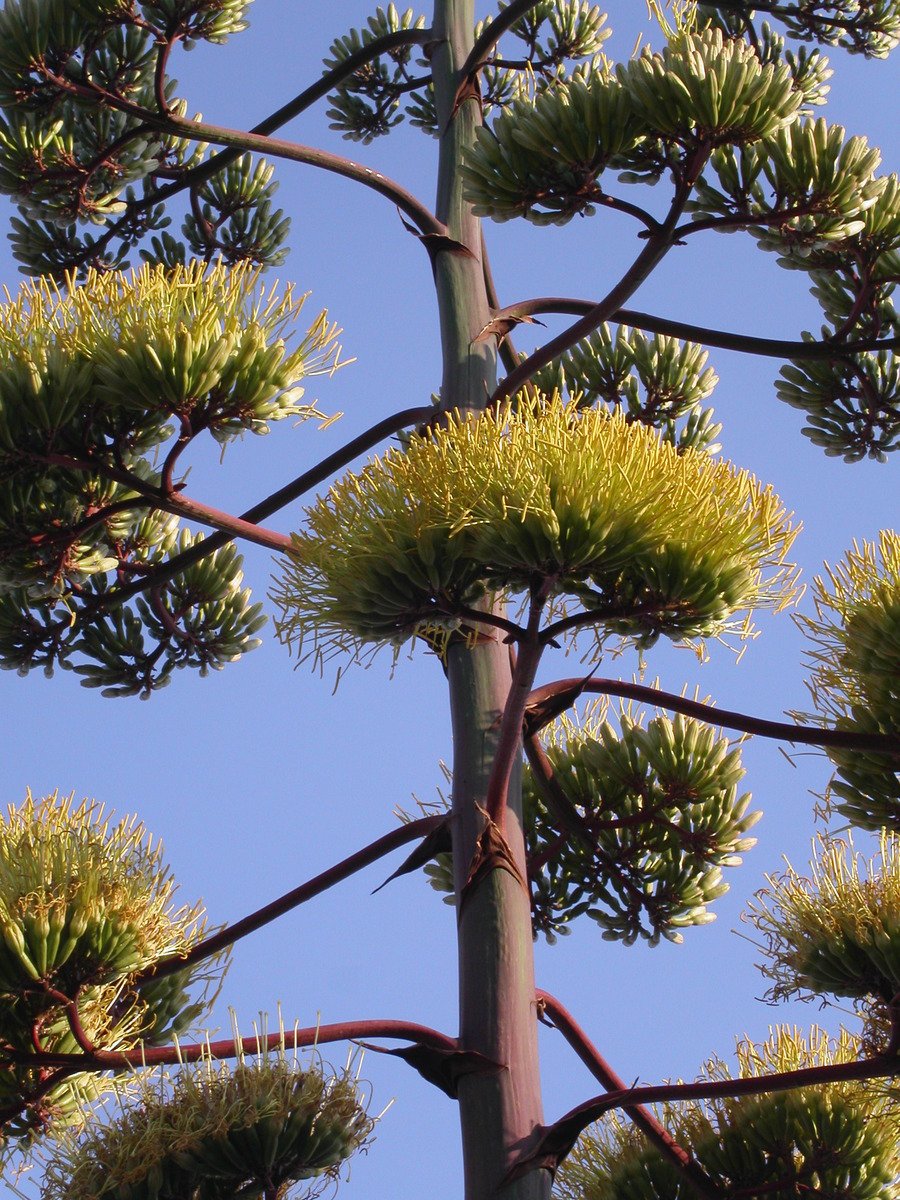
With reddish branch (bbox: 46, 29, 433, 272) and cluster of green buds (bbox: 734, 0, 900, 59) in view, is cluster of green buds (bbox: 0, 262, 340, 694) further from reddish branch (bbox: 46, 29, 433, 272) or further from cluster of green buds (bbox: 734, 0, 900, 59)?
cluster of green buds (bbox: 734, 0, 900, 59)

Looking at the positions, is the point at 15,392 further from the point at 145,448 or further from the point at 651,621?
the point at 651,621

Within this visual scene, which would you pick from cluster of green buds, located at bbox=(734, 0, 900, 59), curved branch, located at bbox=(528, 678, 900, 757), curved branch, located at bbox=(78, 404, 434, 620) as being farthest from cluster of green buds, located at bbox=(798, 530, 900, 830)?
cluster of green buds, located at bbox=(734, 0, 900, 59)

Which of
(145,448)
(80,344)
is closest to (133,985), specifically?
(145,448)

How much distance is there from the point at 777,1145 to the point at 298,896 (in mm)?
1501

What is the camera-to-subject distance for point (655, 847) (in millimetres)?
4227

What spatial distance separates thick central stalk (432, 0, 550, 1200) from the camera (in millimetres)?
3076

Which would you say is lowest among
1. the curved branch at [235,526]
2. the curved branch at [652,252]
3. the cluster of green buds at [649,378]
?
the curved branch at [235,526]

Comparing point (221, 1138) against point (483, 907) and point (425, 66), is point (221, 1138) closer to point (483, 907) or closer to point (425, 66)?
point (483, 907)

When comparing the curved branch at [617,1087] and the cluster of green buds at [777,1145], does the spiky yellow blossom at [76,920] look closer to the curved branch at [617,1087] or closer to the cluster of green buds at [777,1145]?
the curved branch at [617,1087]

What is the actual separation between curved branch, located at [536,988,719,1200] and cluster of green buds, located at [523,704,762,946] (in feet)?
1.81

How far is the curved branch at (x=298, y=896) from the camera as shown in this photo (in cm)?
346

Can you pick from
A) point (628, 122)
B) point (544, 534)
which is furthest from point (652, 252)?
point (544, 534)

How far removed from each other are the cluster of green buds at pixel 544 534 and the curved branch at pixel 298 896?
0.62 m

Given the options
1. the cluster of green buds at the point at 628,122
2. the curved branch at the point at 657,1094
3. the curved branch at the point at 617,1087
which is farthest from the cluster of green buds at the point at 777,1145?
the cluster of green buds at the point at 628,122
